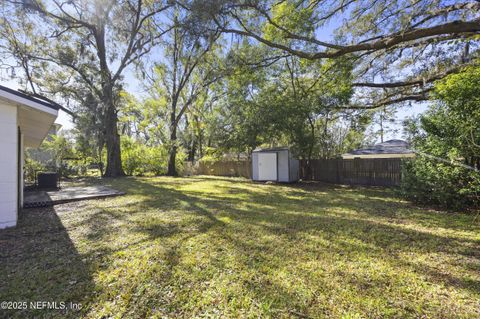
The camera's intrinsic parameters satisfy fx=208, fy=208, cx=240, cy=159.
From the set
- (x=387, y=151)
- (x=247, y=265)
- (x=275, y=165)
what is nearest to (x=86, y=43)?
(x=275, y=165)

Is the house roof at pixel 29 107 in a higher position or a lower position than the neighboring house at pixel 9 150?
higher

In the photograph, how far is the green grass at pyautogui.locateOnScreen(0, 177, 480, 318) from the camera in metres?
1.77

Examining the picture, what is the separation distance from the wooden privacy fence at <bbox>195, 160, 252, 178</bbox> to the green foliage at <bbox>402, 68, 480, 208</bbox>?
373 inches

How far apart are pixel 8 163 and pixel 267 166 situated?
9.25 meters

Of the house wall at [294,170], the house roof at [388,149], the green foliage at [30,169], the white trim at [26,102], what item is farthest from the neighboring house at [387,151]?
the green foliage at [30,169]

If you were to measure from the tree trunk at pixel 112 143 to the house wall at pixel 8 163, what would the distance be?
9.14 metres

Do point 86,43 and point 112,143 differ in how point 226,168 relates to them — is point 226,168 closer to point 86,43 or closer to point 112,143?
point 112,143

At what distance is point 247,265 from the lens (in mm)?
2420

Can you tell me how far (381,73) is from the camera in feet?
31.5

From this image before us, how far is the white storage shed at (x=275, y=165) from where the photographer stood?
1045 cm

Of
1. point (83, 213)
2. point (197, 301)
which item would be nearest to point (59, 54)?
point (83, 213)

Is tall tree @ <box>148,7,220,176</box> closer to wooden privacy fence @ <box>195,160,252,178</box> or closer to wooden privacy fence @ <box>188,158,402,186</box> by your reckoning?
wooden privacy fence @ <box>195,160,252,178</box>

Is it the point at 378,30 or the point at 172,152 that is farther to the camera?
the point at 172,152

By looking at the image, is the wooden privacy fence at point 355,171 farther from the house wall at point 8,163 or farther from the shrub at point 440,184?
the house wall at point 8,163
